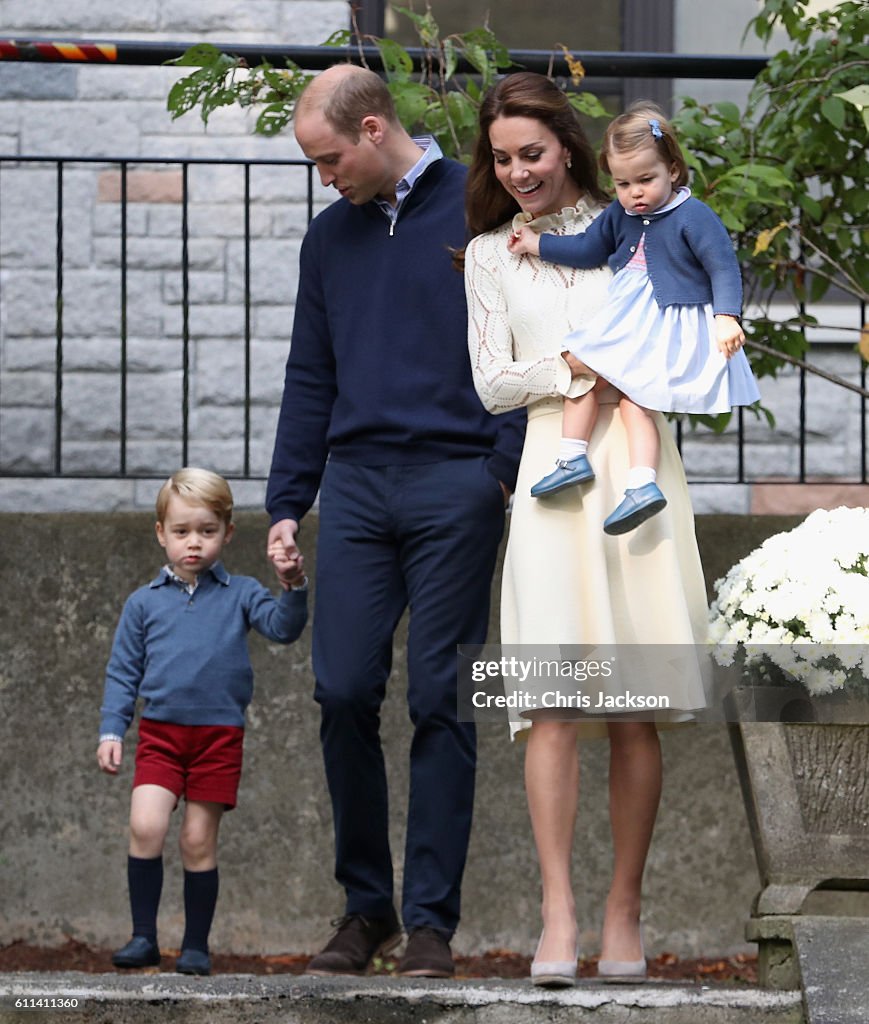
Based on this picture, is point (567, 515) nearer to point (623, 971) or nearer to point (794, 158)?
point (623, 971)

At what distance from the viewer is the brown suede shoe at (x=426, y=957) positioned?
3.49 metres

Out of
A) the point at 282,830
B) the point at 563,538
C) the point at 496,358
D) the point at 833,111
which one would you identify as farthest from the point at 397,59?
the point at 282,830

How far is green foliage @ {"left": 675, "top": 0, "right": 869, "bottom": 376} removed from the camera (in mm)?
4469

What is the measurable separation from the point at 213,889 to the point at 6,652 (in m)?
1.32

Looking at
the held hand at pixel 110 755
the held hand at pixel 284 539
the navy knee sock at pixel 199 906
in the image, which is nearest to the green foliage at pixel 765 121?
the held hand at pixel 284 539

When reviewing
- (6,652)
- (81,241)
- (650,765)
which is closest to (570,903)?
(650,765)

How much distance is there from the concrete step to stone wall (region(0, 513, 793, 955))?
73.7 inches

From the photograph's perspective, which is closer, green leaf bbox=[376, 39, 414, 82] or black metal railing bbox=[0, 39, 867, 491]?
green leaf bbox=[376, 39, 414, 82]

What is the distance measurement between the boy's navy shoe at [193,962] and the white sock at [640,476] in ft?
4.86

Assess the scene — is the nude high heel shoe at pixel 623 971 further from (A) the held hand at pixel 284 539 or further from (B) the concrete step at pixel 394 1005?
(A) the held hand at pixel 284 539

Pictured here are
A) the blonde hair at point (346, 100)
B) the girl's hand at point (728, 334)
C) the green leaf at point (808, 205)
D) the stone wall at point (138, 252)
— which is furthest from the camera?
the stone wall at point (138, 252)

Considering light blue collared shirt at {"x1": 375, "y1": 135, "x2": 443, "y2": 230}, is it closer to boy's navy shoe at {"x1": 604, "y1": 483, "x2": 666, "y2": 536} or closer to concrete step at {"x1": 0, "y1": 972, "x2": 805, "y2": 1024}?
boy's navy shoe at {"x1": 604, "y1": 483, "x2": 666, "y2": 536}

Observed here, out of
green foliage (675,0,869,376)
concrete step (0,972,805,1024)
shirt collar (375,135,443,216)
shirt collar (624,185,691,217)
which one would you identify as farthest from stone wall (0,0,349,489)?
concrete step (0,972,805,1024)

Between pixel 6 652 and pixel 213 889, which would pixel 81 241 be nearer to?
pixel 6 652
